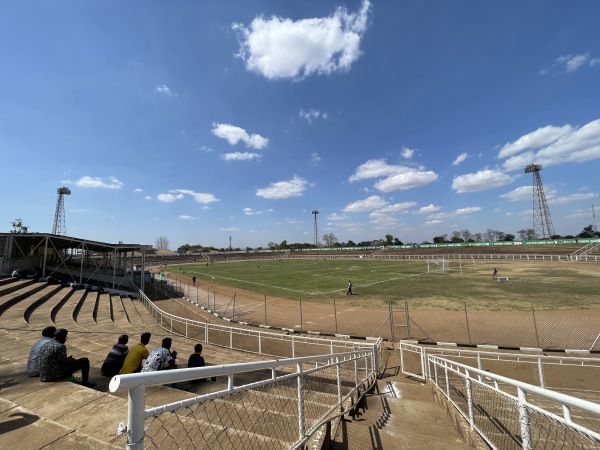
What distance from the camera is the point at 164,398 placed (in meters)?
4.66

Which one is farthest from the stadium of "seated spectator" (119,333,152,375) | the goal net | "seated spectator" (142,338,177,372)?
the goal net

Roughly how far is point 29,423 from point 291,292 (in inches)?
1134

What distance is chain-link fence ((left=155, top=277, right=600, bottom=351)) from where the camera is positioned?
14297mm

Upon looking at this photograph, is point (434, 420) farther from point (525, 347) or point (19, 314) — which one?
point (19, 314)

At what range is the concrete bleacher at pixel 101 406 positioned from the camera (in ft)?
11.9

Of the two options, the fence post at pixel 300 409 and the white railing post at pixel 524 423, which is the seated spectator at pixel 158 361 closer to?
the fence post at pixel 300 409

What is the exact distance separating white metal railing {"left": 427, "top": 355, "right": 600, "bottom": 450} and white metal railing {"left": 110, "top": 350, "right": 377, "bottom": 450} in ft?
7.43

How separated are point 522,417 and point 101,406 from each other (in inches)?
214

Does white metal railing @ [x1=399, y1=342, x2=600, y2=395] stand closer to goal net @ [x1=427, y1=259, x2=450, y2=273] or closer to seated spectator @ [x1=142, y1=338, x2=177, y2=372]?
seated spectator @ [x1=142, y1=338, x2=177, y2=372]

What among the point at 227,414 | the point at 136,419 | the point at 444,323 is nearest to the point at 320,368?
the point at 227,414

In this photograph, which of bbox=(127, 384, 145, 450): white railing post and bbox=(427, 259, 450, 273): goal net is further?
bbox=(427, 259, 450, 273): goal net

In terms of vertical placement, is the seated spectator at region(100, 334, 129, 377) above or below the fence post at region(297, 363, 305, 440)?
below

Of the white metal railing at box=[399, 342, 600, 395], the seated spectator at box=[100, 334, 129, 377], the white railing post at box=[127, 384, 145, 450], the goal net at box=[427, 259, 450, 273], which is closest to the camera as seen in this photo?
the white railing post at box=[127, 384, 145, 450]

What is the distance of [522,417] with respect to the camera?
9.88ft
